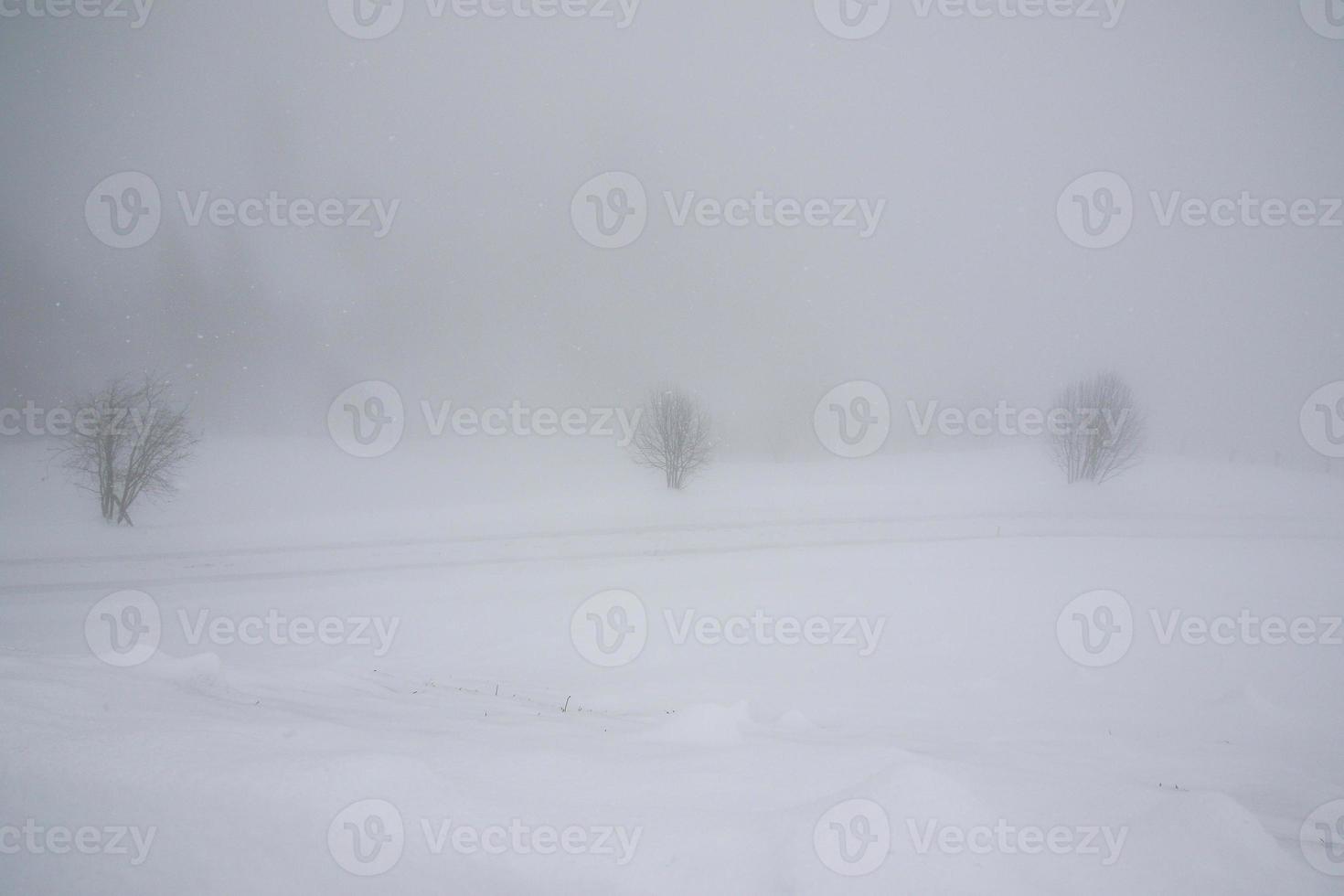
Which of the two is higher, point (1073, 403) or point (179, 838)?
point (1073, 403)

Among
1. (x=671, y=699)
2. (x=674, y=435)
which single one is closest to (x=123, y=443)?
(x=674, y=435)

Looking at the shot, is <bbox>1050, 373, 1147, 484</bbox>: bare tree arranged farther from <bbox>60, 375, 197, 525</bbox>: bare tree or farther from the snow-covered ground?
<bbox>60, 375, 197, 525</bbox>: bare tree

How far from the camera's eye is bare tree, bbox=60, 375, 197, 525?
20.9 metres

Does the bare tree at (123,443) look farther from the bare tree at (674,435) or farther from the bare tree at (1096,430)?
the bare tree at (1096,430)

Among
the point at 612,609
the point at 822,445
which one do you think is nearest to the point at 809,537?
the point at 612,609

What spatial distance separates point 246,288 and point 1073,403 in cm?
6986

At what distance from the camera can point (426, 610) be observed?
14000mm

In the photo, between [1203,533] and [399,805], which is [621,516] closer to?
[399,805]

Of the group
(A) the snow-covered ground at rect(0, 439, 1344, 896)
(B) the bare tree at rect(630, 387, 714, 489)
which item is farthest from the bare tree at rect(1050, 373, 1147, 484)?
(B) the bare tree at rect(630, 387, 714, 489)

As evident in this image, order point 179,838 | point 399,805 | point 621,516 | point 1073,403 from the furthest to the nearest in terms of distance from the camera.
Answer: point 1073,403, point 621,516, point 399,805, point 179,838

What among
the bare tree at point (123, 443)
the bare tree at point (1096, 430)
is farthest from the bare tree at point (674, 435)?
the bare tree at point (123, 443)

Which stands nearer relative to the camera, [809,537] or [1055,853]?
[1055,853]

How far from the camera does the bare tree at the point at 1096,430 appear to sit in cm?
2911

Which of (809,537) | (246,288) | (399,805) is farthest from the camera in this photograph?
(246,288)
